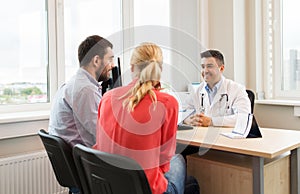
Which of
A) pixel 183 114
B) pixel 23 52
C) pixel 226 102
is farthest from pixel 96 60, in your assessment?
pixel 226 102

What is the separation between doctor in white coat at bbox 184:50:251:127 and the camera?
2.45m

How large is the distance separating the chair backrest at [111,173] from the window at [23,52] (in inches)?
55.3

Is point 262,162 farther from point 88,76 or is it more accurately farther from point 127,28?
point 127,28

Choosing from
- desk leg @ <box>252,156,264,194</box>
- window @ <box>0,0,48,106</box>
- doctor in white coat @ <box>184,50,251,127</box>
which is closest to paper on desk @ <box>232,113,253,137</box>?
desk leg @ <box>252,156,264,194</box>

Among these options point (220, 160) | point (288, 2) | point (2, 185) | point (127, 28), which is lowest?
point (2, 185)

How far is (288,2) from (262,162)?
2433 millimetres

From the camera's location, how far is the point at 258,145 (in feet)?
5.32

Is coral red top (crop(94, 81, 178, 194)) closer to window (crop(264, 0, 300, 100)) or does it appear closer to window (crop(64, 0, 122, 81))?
window (crop(64, 0, 122, 81))

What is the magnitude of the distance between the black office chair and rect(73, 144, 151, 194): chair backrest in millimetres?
207

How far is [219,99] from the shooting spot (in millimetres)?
2580

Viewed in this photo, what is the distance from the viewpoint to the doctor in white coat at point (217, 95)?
2.45m

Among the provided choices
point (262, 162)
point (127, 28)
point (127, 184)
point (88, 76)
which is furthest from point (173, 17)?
point (127, 184)

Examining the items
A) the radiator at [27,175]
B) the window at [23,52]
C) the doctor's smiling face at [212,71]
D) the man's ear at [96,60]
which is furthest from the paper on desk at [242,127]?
the window at [23,52]

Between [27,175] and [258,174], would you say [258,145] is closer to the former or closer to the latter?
[258,174]
